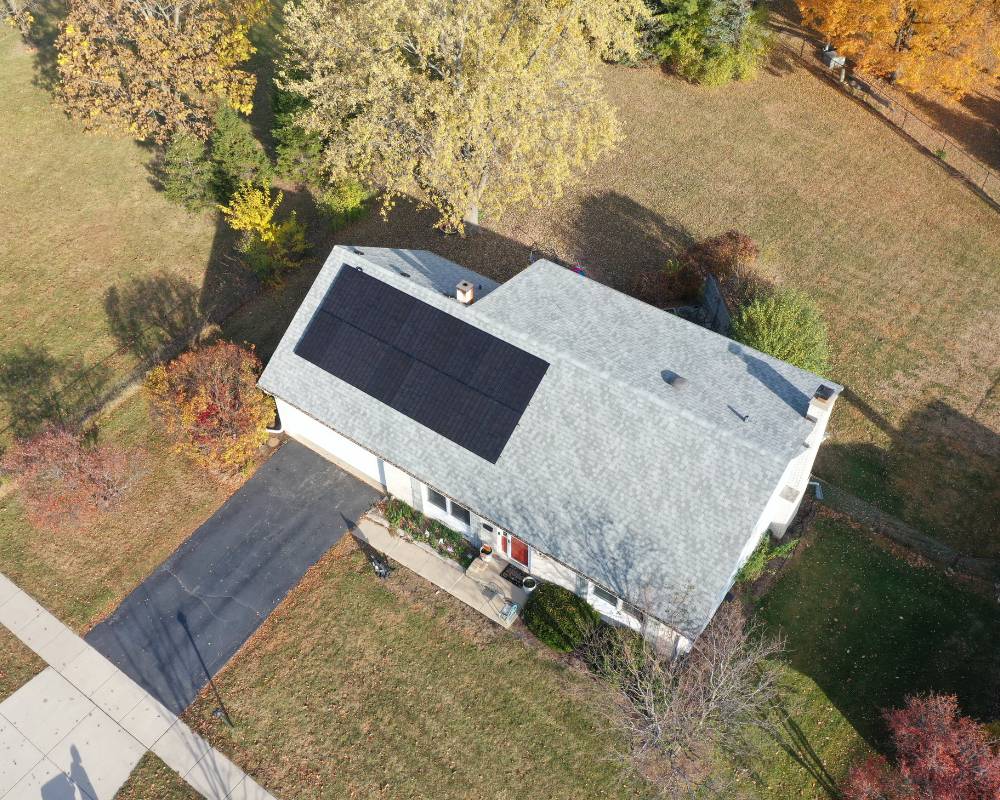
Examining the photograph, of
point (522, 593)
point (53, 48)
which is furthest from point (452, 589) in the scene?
point (53, 48)

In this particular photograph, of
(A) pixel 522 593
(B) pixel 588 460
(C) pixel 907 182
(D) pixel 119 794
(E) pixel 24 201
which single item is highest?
(C) pixel 907 182

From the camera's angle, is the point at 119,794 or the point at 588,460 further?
the point at 588,460

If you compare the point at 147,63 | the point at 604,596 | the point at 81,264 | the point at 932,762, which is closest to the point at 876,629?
the point at 932,762

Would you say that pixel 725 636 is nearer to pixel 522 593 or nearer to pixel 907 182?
pixel 522 593

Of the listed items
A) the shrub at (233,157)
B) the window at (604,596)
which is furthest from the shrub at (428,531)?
the shrub at (233,157)

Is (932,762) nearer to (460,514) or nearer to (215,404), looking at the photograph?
(460,514)
